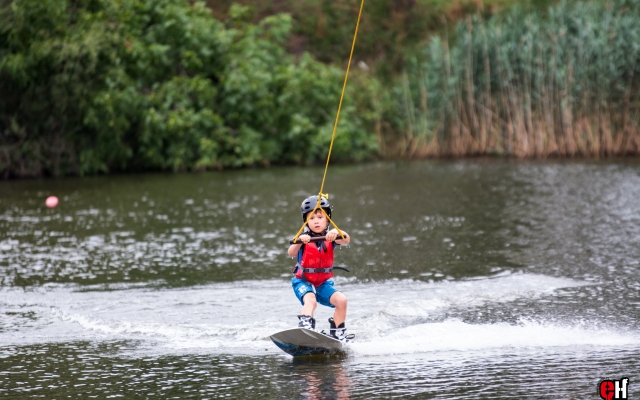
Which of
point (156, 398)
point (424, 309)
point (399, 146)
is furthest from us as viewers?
point (399, 146)

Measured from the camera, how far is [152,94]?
74.3 ft

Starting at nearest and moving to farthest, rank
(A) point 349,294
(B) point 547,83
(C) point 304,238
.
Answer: (C) point 304,238
(A) point 349,294
(B) point 547,83

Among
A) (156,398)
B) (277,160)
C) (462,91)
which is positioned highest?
(462,91)

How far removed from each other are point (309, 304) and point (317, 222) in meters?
0.66

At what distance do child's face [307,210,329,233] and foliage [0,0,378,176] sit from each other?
15361 mm

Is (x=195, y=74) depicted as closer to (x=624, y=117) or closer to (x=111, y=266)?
(x=624, y=117)

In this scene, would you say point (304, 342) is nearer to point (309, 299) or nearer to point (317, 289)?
point (309, 299)

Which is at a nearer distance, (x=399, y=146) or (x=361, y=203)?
(x=361, y=203)

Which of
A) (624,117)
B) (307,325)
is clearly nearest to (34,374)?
(307,325)

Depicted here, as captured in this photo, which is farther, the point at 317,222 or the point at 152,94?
the point at 152,94

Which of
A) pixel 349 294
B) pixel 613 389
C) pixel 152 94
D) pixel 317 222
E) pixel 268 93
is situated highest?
pixel 268 93

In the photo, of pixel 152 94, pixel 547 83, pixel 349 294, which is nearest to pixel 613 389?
pixel 349 294

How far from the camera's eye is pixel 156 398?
5.49 meters

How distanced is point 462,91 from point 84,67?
997 cm
